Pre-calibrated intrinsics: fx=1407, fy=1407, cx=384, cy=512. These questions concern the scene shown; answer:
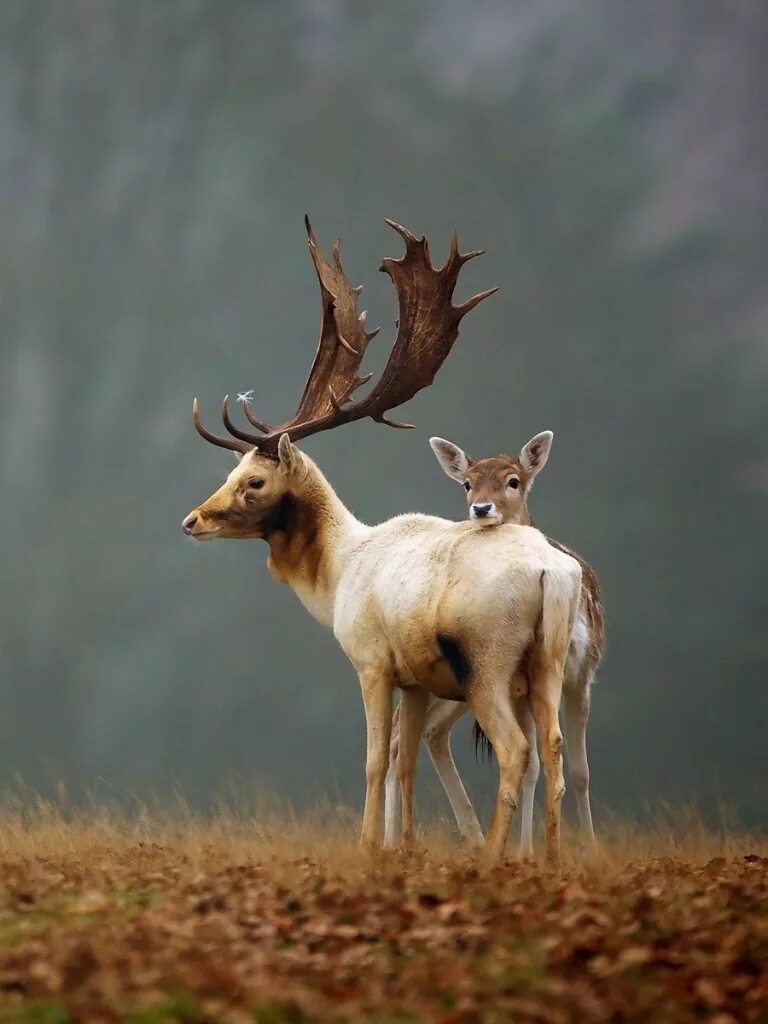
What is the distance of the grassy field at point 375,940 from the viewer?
5.75 m

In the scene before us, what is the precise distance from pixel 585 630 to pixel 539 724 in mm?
1840

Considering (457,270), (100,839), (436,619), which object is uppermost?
(457,270)

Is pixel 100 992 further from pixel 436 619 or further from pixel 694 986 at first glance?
pixel 436 619

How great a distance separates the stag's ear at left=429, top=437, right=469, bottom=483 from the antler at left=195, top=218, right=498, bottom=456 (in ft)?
2.72

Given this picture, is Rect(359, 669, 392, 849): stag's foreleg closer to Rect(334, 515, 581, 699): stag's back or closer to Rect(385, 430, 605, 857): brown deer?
Rect(334, 515, 581, 699): stag's back

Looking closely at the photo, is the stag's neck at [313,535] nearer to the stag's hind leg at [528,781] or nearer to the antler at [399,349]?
the antler at [399,349]

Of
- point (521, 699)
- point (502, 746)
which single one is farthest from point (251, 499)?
point (502, 746)

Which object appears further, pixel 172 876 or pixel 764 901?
pixel 172 876

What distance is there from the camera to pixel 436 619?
10.0 meters

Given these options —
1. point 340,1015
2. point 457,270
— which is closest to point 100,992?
point 340,1015

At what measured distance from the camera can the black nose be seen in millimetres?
11508

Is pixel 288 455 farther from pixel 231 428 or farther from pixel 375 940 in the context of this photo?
pixel 375 940

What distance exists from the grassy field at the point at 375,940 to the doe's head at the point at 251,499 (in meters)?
2.81

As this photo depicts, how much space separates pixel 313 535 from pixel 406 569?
139 cm
